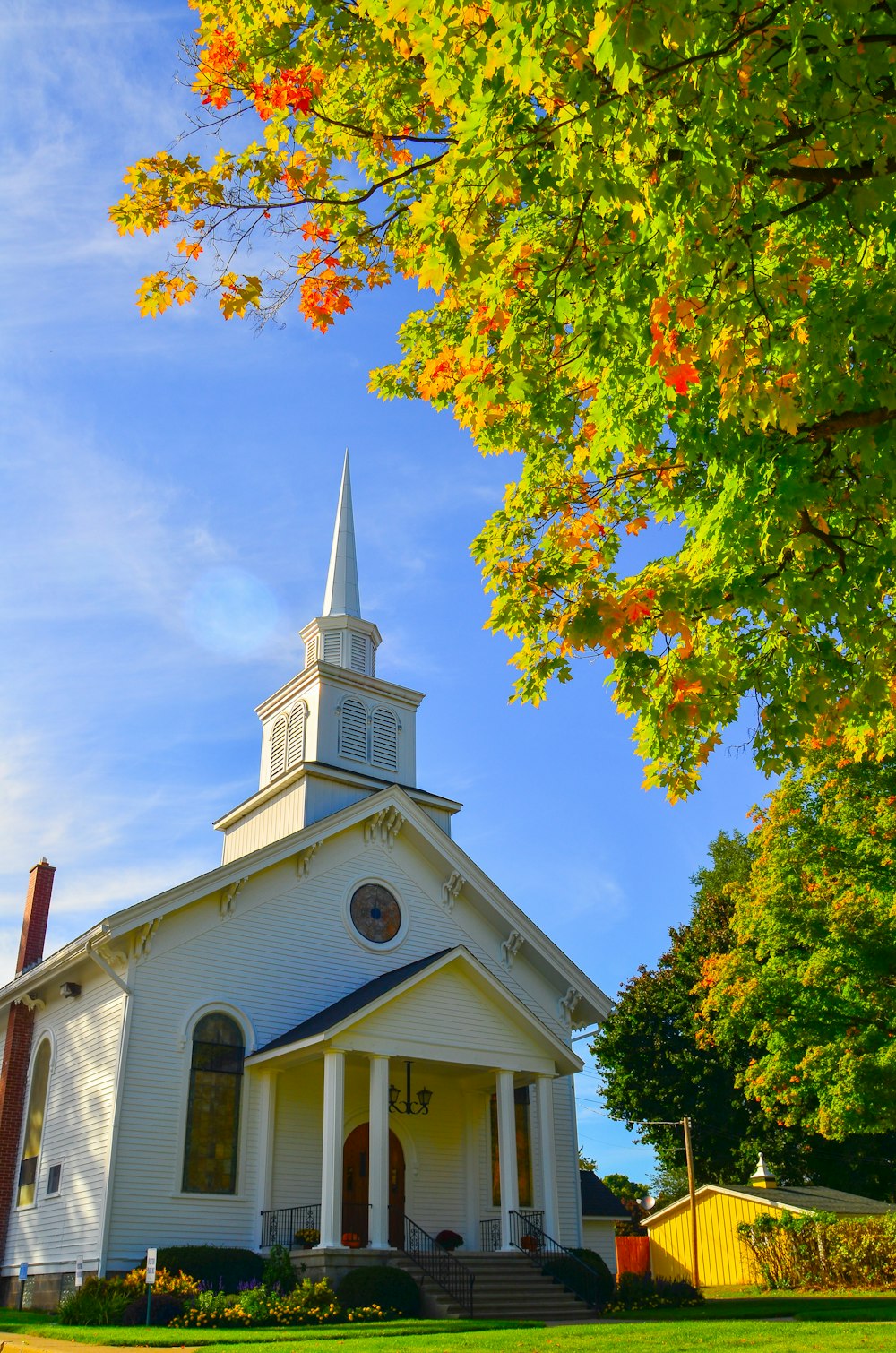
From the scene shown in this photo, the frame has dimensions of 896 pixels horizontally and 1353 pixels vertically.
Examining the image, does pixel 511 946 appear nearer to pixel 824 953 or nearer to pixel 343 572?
pixel 824 953

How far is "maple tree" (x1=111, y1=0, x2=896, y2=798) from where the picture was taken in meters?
5.57

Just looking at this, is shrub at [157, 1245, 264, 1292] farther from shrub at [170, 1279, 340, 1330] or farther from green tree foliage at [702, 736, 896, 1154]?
green tree foliage at [702, 736, 896, 1154]

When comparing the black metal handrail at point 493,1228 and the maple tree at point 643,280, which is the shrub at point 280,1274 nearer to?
the black metal handrail at point 493,1228

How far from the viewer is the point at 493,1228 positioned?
19.9 metres

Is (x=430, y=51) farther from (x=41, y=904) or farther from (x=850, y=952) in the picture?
(x=41, y=904)

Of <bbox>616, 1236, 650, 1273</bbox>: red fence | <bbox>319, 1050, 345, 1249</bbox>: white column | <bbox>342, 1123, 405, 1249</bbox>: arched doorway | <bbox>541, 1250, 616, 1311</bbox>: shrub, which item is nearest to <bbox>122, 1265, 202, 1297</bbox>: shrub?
<bbox>319, 1050, 345, 1249</bbox>: white column

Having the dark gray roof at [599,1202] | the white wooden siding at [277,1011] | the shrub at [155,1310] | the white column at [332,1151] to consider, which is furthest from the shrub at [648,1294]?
the shrub at [155,1310]

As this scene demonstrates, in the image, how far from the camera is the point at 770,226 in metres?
7.13

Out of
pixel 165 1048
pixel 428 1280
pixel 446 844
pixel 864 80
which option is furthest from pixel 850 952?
pixel 864 80

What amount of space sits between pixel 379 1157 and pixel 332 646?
12814mm

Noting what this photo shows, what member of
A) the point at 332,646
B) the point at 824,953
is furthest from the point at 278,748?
the point at 824,953

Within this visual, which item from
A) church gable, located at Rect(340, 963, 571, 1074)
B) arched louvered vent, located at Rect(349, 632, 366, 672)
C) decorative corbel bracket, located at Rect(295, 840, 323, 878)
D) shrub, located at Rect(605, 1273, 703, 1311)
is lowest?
shrub, located at Rect(605, 1273, 703, 1311)

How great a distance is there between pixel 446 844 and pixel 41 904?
32.1 ft

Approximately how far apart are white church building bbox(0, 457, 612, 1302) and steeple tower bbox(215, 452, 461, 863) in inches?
5.4
